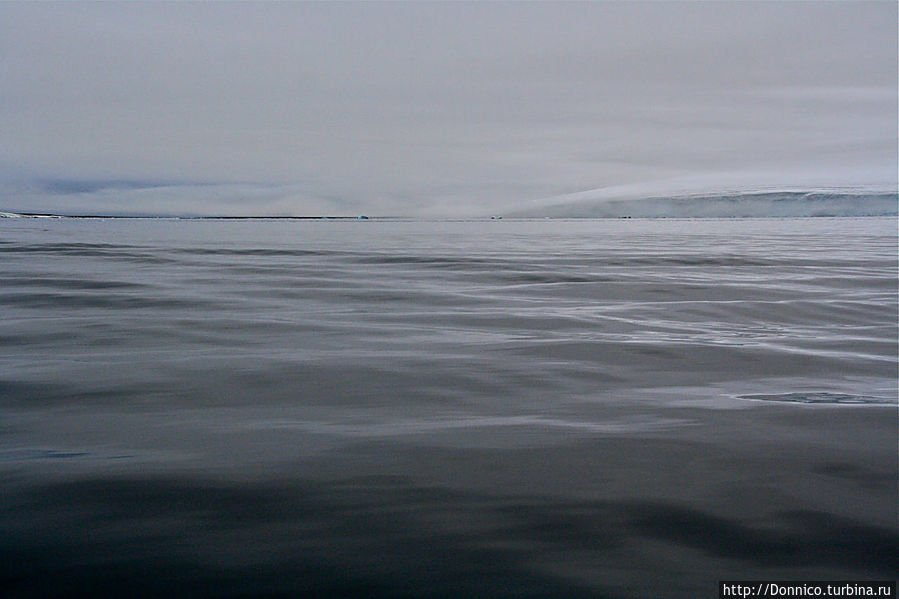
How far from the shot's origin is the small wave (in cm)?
378

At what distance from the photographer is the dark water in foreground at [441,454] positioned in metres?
1.97

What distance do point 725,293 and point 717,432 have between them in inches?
238

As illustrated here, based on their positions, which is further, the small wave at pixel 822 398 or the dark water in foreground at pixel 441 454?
the small wave at pixel 822 398

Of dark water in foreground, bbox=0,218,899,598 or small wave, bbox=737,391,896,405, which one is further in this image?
small wave, bbox=737,391,896,405

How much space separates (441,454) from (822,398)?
224 centimetres

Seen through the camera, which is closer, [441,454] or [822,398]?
[441,454]

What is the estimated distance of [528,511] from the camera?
2.34 meters

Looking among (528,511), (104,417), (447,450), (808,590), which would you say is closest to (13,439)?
(104,417)

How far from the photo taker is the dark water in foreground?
1968 mm

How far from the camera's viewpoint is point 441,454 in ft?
9.56

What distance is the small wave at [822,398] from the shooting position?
12.4 feet

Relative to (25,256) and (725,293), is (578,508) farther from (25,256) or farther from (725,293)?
(25,256)

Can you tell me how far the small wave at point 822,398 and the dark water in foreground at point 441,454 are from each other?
0.03 metres

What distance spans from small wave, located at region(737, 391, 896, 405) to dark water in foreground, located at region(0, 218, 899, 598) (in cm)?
3
